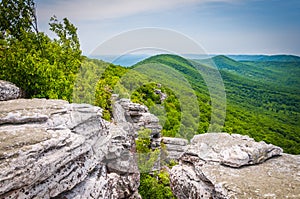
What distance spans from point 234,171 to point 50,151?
6.92 meters

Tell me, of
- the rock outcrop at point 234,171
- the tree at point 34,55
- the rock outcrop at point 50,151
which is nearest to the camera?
the rock outcrop at point 50,151

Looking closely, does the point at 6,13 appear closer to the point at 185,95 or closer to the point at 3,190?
the point at 3,190

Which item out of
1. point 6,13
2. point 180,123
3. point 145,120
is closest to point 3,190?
point 145,120

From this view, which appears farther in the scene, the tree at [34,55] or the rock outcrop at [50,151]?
the tree at [34,55]

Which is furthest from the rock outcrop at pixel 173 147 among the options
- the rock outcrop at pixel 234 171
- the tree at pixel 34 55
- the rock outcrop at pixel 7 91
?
the rock outcrop at pixel 7 91

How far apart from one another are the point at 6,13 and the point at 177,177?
27.5 metres

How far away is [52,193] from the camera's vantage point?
26.6 ft

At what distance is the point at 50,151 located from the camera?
8250 millimetres

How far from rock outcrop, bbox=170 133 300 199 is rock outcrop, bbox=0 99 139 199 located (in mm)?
3953

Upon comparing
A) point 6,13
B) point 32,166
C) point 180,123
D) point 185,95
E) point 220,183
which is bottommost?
point 180,123

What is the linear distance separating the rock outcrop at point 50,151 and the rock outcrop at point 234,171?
13.0 ft

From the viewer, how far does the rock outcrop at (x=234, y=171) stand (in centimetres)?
791

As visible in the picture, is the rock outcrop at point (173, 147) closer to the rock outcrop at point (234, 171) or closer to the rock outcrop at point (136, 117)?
the rock outcrop at point (136, 117)

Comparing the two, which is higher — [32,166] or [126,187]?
[32,166]
